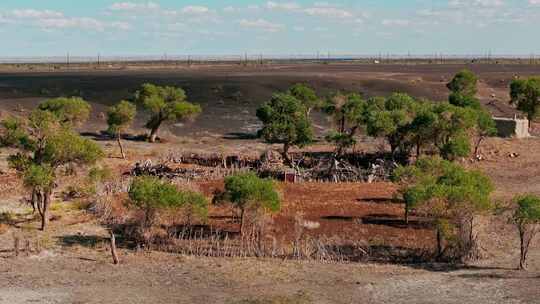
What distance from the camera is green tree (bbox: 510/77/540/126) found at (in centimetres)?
6962

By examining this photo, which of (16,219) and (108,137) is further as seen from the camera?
(108,137)

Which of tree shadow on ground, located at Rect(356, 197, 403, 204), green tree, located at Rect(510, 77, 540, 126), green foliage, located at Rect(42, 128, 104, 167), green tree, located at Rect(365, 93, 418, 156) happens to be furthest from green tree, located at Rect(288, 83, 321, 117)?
green foliage, located at Rect(42, 128, 104, 167)

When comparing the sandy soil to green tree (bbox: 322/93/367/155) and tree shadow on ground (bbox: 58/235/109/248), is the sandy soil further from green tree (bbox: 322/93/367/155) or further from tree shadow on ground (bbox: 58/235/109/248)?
tree shadow on ground (bbox: 58/235/109/248)

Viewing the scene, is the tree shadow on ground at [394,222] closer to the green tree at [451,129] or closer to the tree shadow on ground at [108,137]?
the green tree at [451,129]

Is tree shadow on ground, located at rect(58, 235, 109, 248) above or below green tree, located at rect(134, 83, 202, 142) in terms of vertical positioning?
below

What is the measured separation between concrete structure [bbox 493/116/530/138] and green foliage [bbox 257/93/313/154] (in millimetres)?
22955

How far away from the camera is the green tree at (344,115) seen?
53625 millimetres

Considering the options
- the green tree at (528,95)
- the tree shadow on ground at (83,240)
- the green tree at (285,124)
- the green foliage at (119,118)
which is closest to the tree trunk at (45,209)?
the tree shadow on ground at (83,240)

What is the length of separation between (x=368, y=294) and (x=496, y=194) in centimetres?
2038

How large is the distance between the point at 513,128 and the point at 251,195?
40495 millimetres

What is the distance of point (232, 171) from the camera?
4772 cm

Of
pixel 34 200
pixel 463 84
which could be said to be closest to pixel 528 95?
pixel 463 84

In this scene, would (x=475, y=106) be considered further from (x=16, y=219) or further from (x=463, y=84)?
(x=16, y=219)

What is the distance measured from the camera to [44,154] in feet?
117
